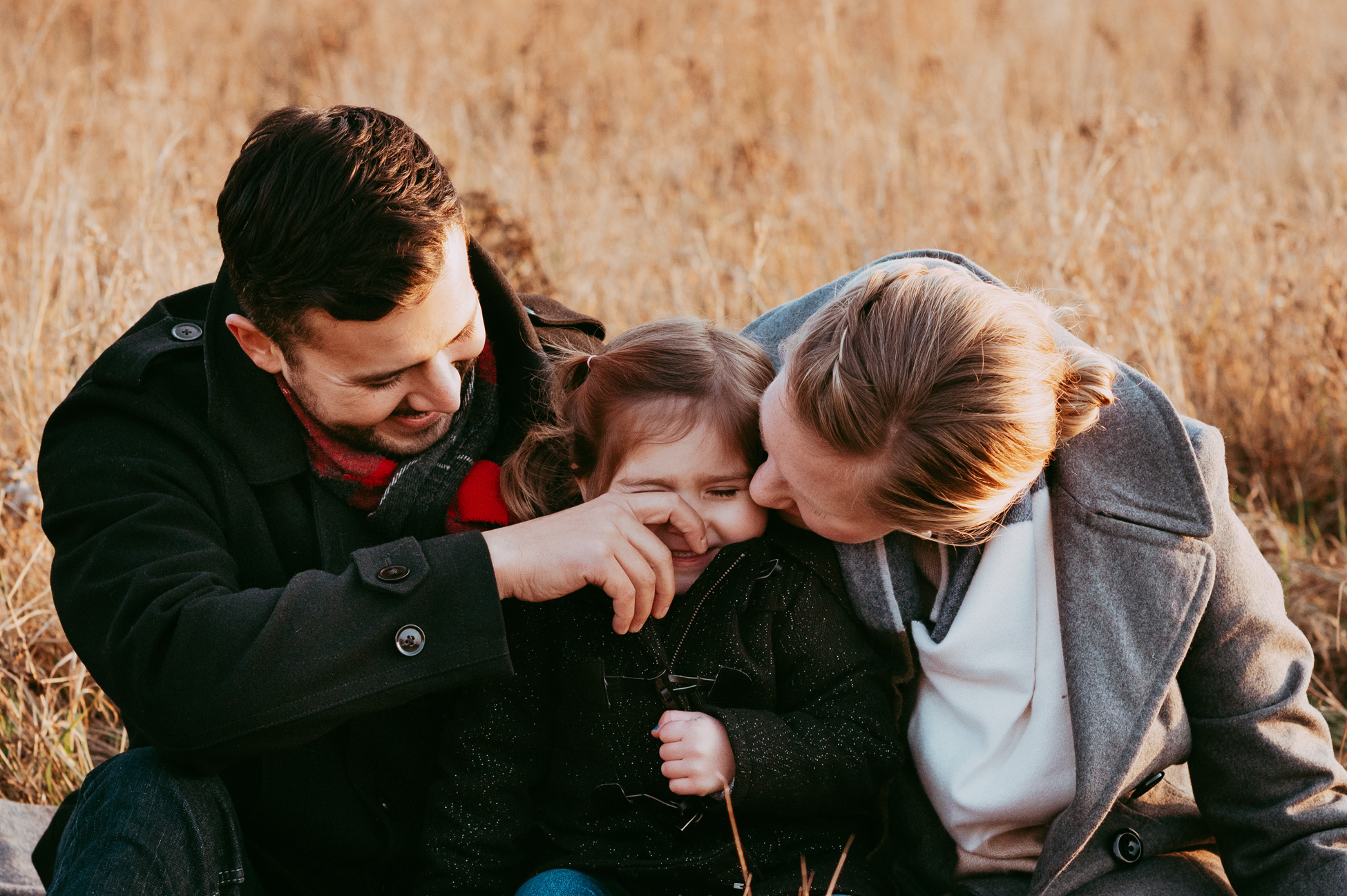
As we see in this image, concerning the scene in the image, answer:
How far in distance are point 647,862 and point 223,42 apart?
7121mm

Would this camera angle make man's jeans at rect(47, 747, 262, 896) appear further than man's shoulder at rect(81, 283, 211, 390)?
No

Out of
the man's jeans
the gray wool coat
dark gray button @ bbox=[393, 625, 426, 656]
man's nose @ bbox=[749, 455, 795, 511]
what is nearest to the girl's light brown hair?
man's nose @ bbox=[749, 455, 795, 511]

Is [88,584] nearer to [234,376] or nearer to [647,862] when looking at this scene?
[234,376]

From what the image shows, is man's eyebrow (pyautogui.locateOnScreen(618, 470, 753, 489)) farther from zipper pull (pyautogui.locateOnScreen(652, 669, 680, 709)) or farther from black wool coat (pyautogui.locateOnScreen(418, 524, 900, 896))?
zipper pull (pyautogui.locateOnScreen(652, 669, 680, 709))

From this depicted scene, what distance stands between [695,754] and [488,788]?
1.34 ft

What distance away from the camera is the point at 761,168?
5.89 meters

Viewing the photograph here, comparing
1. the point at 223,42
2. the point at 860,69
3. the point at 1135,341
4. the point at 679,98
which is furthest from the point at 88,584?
the point at 223,42

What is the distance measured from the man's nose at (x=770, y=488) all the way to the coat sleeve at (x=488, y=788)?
52 centimetres

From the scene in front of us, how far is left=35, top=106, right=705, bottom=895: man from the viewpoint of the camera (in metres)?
1.89

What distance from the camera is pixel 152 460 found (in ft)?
6.94

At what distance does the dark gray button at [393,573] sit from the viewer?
76.5 inches

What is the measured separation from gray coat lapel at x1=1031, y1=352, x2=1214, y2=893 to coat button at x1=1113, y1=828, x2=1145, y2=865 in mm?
119

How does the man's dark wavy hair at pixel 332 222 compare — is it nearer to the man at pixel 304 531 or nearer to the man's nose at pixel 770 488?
the man at pixel 304 531

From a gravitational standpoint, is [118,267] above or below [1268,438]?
above
